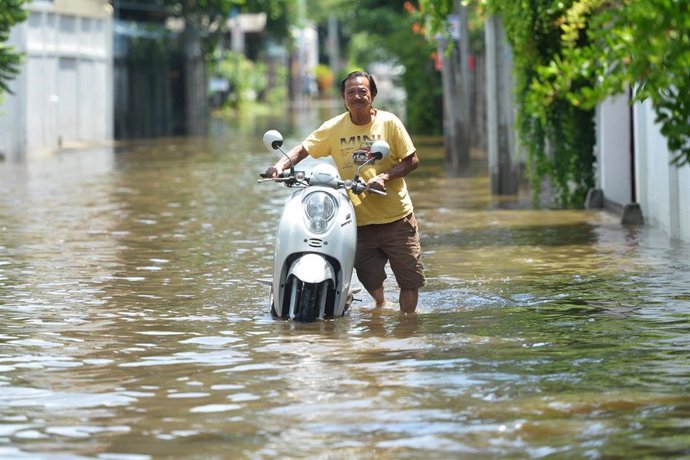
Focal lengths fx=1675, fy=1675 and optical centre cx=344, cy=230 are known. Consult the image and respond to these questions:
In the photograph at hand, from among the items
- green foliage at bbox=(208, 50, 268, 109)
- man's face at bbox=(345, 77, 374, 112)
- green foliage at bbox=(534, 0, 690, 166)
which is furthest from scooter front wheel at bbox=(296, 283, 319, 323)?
green foliage at bbox=(208, 50, 268, 109)

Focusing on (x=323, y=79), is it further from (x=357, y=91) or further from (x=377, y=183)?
(x=377, y=183)

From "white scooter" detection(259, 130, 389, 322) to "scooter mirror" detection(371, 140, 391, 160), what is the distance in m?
0.03

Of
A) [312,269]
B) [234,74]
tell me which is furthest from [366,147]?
[234,74]

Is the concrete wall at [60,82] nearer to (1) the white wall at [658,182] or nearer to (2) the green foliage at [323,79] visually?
(1) the white wall at [658,182]

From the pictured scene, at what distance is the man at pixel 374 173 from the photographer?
10.3m

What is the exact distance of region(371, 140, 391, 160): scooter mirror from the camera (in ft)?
32.2

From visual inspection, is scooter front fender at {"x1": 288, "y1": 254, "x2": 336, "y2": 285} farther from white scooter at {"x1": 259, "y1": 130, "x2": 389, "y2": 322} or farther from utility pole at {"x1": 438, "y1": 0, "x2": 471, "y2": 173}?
utility pole at {"x1": 438, "y1": 0, "x2": 471, "y2": 173}

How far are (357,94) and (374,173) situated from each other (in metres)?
0.56

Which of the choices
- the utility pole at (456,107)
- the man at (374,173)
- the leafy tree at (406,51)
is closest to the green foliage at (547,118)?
the man at (374,173)

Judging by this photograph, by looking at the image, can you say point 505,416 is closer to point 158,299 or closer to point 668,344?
point 668,344

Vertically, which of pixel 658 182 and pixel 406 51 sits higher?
pixel 406 51

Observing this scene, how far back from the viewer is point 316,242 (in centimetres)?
1004

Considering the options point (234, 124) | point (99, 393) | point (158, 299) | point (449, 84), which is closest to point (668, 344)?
point (99, 393)

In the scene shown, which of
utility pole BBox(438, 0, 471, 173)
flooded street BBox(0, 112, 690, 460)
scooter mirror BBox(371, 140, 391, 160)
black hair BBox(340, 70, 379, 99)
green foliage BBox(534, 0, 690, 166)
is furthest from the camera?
utility pole BBox(438, 0, 471, 173)
